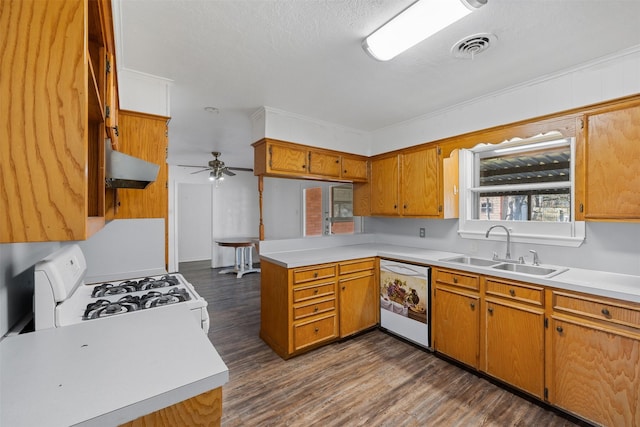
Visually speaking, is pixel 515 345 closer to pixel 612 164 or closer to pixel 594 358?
pixel 594 358

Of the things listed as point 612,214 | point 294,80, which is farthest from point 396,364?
point 294,80

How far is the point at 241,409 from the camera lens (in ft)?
6.40

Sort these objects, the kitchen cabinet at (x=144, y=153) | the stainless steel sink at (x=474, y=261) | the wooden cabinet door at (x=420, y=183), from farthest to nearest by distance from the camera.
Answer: the wooden cabinet door at (x=420, y=183) → the stainless steel sink at (x=474, y=261) → the kitchen cabinet at (x=144, y=153)

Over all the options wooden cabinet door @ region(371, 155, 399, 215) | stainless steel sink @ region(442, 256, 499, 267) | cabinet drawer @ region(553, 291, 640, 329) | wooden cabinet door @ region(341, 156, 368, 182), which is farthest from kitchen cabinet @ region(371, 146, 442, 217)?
cabinet drawer @ region(553, 291, 640, 329)

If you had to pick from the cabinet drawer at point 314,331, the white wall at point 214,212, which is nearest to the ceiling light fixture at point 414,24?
the cabinet drawer at point 314,331

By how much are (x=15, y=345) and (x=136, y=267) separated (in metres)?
1.29

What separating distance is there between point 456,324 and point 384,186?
1767 mm

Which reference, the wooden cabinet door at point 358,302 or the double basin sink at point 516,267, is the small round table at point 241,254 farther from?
the double basin sink at point 516,267

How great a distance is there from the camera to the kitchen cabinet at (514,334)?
1.98 meters

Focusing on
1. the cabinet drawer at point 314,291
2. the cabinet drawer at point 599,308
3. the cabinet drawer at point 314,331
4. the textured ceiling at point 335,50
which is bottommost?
the cabinet drawer at point 314,331

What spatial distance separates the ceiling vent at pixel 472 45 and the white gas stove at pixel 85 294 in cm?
225

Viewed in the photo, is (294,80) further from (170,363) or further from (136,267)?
(170,363)

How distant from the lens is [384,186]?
357 cm

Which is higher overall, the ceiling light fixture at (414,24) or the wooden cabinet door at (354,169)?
the ceiling light fixture at (414,24)
